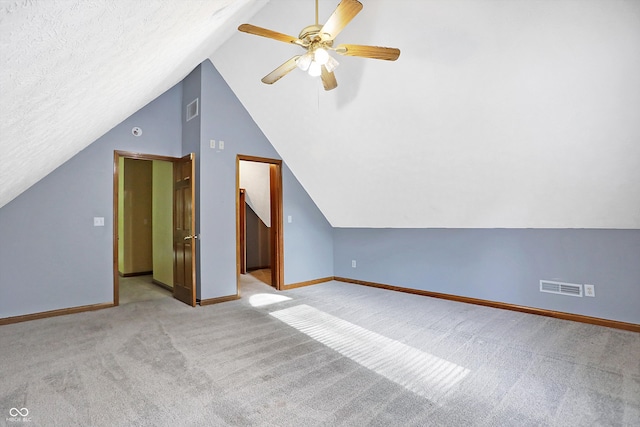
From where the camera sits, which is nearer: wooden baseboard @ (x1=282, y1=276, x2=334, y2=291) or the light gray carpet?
the light gray carpet

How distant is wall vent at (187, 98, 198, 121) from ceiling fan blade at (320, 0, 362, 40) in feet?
8.44

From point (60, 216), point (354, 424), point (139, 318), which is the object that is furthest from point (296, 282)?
point (354, 424)

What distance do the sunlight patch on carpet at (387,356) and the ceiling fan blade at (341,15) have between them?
242cm

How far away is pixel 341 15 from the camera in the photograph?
2.07 m

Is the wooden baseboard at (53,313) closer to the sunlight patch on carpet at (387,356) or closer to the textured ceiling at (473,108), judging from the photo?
the sunlight patch on carpet at (387,356)

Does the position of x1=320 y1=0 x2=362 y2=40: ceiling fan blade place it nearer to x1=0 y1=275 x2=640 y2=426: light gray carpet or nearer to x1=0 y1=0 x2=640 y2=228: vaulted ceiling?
x1=0 y1=0 x2=640 y2=228: vaulted ceiling

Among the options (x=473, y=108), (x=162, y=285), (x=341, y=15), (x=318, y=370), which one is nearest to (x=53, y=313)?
(x=162, y=285)

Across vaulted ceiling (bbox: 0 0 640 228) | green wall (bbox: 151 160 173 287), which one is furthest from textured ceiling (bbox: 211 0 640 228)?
green wall (bbox: 151 160 173 287)

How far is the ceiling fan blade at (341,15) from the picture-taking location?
195 cm

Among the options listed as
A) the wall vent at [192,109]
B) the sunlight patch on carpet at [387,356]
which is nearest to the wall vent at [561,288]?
the sunlight patch on carpet at [387,356]

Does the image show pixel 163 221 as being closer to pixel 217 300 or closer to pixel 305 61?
→ pixel 217 300

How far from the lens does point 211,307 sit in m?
3.92

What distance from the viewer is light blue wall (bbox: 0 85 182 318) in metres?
3.39

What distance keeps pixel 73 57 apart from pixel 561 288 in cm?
450
